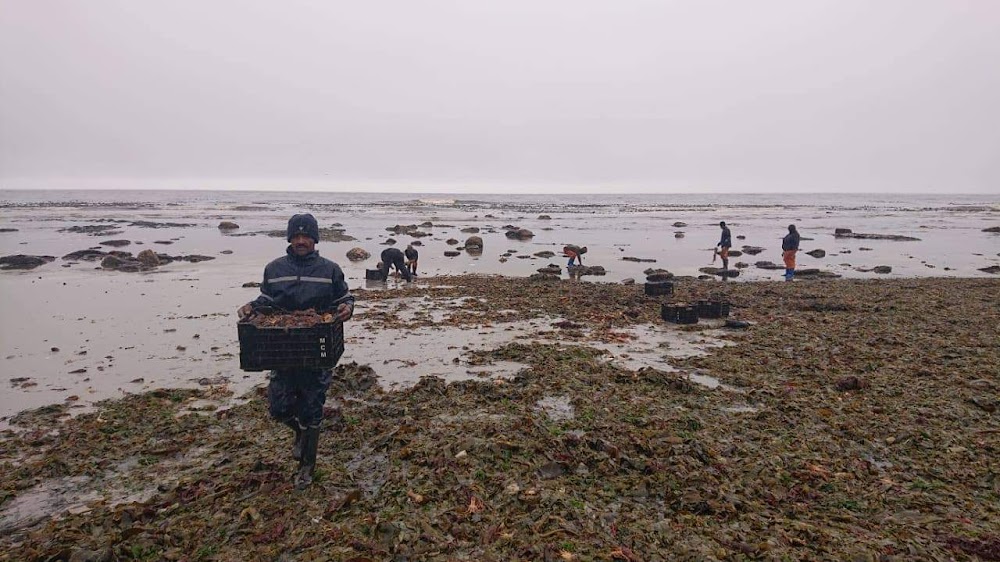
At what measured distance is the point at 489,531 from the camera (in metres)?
5.13

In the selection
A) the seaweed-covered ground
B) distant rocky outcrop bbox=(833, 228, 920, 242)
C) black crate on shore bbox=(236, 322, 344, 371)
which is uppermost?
black crate on shore bbox=(236, 322, 344, 371)

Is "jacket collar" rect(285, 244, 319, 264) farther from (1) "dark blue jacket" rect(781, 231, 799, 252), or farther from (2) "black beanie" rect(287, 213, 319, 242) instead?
(1) "dark blue jacket" rect(781, 231, 799, 252)

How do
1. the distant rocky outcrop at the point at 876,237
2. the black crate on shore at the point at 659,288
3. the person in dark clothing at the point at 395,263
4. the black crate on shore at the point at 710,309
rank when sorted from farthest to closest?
1. the distant rocky outcrop at the point at 876,237
2. the person in dark clothing at the point at 395,263
3. the black crate on shore at the point at 659,288
4. the black crate on shore at the point at 710,309

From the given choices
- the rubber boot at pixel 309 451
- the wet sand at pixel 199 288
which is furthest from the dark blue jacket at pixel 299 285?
the wet sand at pixel 199 288

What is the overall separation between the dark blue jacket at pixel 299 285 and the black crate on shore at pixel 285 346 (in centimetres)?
65

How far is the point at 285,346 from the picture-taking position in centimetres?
578

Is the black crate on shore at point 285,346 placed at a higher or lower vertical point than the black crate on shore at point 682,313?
higher

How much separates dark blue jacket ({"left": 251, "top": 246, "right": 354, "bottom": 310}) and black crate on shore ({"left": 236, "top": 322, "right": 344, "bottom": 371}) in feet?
2.14

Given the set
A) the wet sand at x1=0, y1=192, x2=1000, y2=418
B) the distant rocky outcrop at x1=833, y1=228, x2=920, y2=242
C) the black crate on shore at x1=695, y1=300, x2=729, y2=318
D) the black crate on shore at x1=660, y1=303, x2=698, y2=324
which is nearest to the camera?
the wet sand at x1=0, y1=192, x2=1000, y2=418

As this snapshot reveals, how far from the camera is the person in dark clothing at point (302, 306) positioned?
6172 millimetres

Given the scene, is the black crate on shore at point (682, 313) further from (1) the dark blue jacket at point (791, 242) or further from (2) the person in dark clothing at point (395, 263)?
(2) the person in dark clothing at point (395, 263)

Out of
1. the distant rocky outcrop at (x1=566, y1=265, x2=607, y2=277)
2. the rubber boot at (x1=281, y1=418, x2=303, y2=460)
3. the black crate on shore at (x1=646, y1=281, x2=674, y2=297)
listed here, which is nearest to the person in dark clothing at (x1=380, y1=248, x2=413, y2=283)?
the distant rocky outcrop at (x1=566, y1=265, x2=607, y2=277)

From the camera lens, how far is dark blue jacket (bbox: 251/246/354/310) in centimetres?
635

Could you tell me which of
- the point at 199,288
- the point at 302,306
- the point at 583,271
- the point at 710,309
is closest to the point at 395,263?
the point at 199,288
